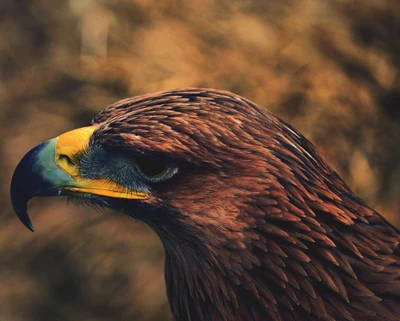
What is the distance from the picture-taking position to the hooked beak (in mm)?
2326

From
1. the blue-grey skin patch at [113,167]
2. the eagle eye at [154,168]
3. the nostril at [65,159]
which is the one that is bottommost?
the nostril at [65,159]

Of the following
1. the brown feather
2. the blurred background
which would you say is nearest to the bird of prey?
the brown feather

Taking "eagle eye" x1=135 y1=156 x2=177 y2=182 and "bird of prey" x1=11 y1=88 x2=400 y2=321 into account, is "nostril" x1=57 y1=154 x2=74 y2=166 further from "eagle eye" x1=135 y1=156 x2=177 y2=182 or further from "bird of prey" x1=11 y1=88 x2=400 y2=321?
"eagle eye" x1=135 y1=156 x2=177 y2=182

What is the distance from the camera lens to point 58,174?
233cm

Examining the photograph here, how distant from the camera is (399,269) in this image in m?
2.28

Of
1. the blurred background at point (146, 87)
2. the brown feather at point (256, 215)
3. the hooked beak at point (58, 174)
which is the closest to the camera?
the brown feather at point (256, 215)

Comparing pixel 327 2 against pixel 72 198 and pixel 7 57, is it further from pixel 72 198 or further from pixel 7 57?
pixel 72 198

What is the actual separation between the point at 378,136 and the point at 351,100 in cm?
27

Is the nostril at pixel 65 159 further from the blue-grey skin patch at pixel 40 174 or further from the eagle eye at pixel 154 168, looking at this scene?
the eagle eye at pixel 154 168

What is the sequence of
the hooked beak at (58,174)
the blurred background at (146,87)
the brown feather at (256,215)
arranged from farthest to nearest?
1. the blurred background at (146,87)
2. the hooked beak at (58,174)
3. the brown feather at (256,215)

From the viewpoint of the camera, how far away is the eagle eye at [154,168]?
87.1 inches

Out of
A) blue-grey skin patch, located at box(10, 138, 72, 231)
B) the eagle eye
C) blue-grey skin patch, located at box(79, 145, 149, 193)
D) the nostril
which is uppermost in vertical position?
the eagle eye

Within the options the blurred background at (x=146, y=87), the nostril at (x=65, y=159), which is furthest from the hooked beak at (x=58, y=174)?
the blurred background at (x=146, y=87)

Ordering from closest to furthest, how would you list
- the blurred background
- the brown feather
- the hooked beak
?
the brown feather < the hooked beak < the blurred background
